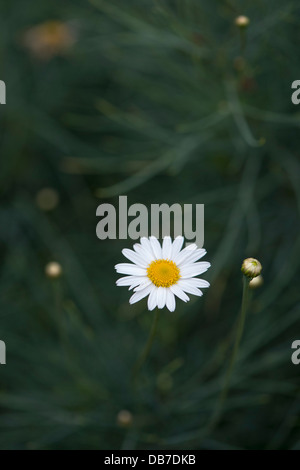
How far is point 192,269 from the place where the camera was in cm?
116

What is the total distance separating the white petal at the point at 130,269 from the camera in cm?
115

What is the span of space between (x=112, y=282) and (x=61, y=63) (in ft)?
4.26

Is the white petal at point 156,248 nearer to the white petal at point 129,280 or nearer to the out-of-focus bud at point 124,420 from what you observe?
the white petal at point 129,280

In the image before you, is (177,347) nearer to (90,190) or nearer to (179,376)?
(179,376)

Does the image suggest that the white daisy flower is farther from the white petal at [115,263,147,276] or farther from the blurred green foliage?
the blurred green foliage

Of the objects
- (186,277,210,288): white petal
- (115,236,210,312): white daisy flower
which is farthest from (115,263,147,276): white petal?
(186,277,210,288): white petal

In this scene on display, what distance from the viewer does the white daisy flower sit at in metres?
1.13

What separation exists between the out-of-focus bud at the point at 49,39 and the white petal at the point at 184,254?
1.62 metres

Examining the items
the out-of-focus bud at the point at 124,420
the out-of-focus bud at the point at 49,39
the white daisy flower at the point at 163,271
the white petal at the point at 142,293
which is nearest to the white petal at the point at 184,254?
the white daisy flower at the point at 163,271

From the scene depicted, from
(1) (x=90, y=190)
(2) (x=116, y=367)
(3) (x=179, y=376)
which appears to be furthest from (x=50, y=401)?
(1) (x=90, y=190)

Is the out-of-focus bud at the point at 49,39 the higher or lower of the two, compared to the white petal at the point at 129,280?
higher

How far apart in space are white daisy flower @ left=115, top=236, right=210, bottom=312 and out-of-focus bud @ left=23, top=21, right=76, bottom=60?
1604mm

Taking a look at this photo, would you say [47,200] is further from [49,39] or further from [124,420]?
[124,420]

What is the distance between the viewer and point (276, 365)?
170 cm
